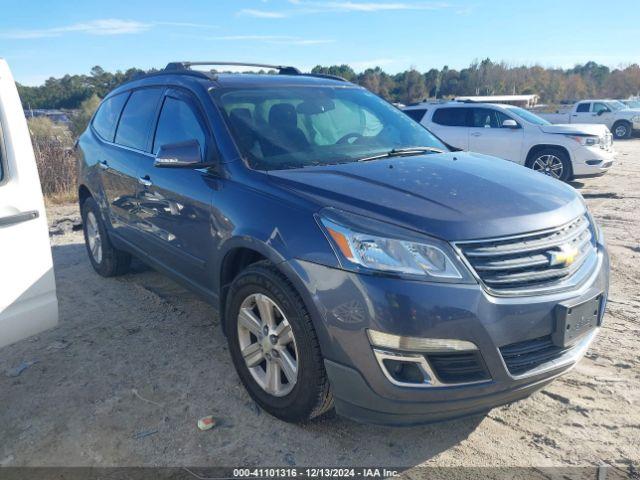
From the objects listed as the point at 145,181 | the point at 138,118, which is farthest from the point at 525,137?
the point at 145,181

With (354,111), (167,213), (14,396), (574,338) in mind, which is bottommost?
(14,396)

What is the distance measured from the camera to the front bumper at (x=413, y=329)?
222 centimetres

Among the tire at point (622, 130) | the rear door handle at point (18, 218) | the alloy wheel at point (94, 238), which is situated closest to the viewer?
the rear door handle at point (18, 218)

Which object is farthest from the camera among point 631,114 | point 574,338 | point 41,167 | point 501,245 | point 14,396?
point 631,114

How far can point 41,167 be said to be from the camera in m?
10.1

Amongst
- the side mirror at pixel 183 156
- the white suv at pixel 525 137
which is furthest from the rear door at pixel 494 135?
the side mirror at pixel 183 156

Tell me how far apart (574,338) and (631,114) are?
25104 mm

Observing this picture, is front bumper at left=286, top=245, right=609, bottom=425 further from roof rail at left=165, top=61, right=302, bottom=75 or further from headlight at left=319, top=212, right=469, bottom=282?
roof rail at left=165, top=61, right=302, bottom=75

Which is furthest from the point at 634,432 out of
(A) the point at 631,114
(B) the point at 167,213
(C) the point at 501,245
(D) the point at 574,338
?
(A) the point at 631,114

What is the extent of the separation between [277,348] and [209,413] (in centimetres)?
63

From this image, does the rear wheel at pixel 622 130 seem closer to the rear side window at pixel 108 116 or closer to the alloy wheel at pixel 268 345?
the rear side window at pixel 108 116

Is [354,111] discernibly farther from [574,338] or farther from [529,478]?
[529,478]

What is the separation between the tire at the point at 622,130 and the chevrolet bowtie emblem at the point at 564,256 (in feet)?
81.6

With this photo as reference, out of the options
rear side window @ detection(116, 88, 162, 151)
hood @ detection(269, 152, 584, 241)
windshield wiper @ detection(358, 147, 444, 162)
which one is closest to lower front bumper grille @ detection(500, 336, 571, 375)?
hood @ detection(269, 152, 584, 241)
